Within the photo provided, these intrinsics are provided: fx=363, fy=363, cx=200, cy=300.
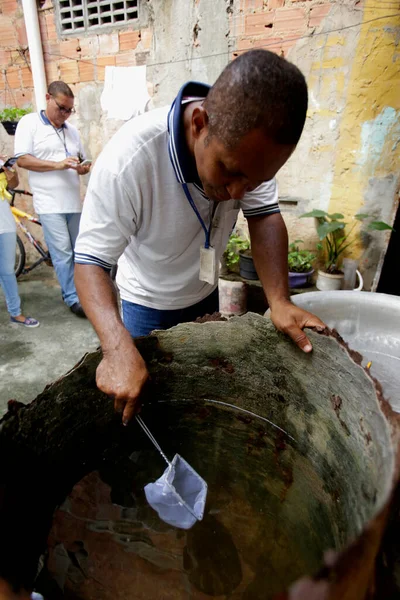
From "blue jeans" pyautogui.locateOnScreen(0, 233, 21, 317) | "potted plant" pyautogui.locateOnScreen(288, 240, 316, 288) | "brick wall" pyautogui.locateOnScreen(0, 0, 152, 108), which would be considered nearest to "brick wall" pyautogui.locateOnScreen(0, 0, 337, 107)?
"brick wall" pyautogui.locateOnScreen(0, 0, 152, 108)

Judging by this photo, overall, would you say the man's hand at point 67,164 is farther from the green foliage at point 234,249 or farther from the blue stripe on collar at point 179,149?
the blue stripe on collar at point 179,149

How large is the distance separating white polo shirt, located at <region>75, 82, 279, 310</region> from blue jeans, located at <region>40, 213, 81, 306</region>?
250cm

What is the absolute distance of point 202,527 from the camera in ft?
4.03

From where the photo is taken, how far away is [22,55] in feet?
14.1

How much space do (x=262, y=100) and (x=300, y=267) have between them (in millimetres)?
2632

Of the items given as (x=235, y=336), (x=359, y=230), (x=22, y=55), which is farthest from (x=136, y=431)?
(x=22, y=55)

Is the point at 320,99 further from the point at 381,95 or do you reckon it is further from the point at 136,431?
the point at 136,431

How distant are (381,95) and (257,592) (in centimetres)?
331

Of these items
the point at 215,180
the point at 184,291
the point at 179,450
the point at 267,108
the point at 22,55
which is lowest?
the point at 179,450

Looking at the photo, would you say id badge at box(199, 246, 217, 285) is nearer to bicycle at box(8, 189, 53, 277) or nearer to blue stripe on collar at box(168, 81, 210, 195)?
blue stripe on collar at box(168, 81, 210, 195)

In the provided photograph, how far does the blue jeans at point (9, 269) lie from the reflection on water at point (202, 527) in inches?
108

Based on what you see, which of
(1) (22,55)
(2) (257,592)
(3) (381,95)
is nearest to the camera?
(2) (257,592)

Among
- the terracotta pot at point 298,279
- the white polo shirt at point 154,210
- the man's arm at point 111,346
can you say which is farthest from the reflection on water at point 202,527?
the terracotta pot at point 298,279

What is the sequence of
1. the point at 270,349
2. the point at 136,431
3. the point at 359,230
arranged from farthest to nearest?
the point at 359,230, the point at 136,431, the point at 270,349
